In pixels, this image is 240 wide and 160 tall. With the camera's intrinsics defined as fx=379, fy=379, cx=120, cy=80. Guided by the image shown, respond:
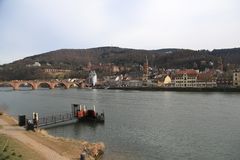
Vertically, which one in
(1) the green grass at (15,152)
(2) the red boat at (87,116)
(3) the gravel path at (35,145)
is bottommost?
(2) the red boat at (87,116)

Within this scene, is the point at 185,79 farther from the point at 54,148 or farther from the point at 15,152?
the point at 15,152

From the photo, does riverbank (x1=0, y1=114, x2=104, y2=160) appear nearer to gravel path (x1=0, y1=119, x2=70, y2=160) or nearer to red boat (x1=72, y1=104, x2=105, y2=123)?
gravel path (x1=0, y1=119, x2=70, y2=160)

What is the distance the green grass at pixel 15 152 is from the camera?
13.6 m

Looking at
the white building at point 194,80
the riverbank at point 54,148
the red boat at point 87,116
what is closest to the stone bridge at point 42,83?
the white building at point 194,80

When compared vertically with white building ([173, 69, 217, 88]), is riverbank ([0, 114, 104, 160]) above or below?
below

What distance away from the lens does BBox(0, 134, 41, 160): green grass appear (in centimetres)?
1359

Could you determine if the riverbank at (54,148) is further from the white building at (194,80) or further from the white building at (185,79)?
the white building at (185,79)

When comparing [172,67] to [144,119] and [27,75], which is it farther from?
[144,119]

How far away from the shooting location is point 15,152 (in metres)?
14.7

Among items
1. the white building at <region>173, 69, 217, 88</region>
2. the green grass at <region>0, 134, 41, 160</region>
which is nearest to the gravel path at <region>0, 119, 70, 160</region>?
the green grass at <region>0, 134, 41, 160</region>

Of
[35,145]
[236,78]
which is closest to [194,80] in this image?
[236,78]

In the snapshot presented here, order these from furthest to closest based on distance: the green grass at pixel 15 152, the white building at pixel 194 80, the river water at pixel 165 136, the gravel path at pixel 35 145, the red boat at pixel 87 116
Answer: the white building at pixel 194 80
the red boat at pixel 87 116
the river water at pixel 165 136
the gravel path at pixel 35 145
the green grass at pixel 15 152

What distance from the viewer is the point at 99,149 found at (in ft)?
62.9

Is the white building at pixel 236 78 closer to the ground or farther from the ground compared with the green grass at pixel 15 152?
farther from the ground
